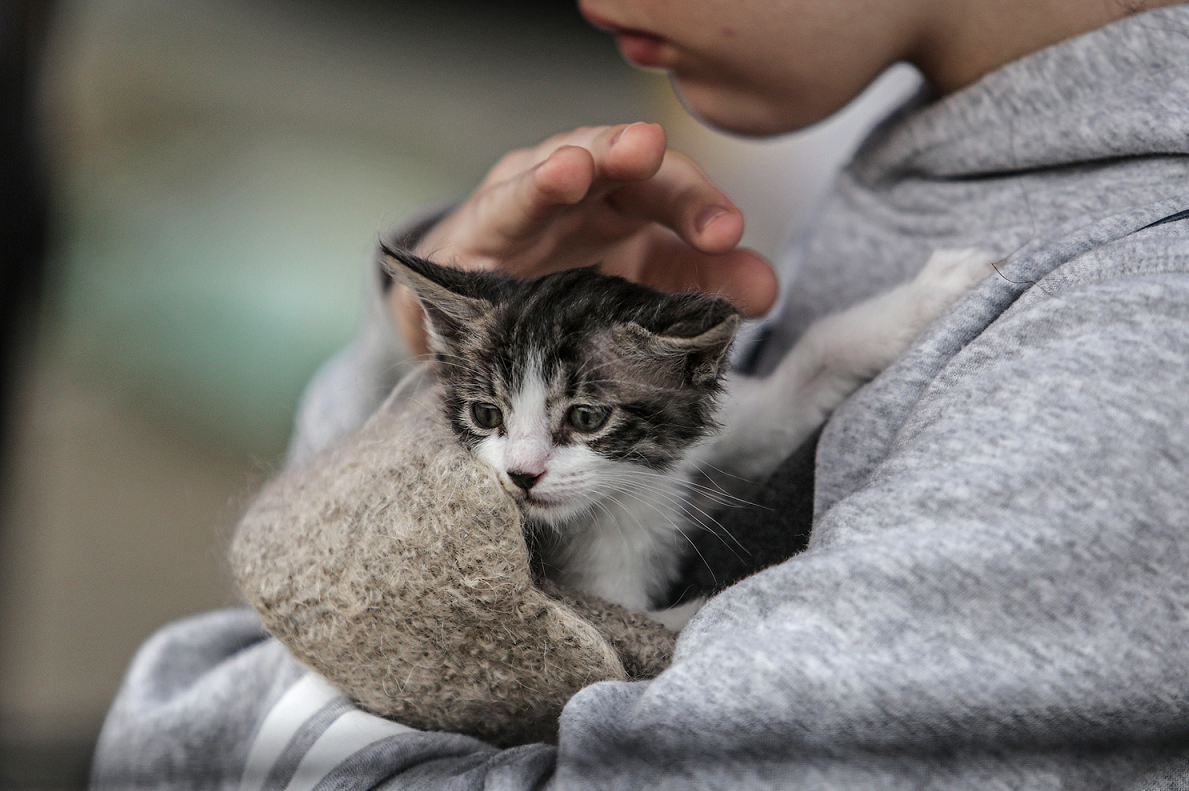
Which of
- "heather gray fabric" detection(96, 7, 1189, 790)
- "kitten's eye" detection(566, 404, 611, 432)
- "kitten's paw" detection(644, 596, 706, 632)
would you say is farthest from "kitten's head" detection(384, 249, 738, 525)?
"heather gray fabric" detection(96, 7, 1189, 790)

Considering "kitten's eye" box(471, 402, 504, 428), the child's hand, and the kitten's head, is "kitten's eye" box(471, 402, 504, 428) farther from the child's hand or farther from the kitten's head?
the child's hand

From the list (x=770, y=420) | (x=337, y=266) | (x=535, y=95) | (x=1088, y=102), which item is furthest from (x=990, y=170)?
(x=337, y=266)

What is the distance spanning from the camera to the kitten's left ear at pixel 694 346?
0.63m

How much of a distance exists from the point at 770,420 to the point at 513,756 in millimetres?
465

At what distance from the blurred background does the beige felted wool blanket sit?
6.15ft

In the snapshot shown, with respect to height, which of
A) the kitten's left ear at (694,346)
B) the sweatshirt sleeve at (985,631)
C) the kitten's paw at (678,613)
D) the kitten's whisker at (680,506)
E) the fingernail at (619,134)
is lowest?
the kitten's paw at (678,613)

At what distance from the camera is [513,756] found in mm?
509

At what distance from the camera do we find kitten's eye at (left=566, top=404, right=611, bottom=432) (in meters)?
0.73

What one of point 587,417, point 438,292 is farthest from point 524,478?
point 438,292

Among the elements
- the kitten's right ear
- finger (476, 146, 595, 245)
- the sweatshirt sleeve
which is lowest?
the sweatshirt sleeve

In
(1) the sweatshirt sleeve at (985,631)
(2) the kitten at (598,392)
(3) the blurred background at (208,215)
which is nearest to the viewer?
(1) the sweatshirt sleeve at (985,631)

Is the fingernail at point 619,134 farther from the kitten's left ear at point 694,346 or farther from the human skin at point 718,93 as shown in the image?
the kitten's left ear at point 694,346

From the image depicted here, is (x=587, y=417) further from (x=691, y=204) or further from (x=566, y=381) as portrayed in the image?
(x=691, y=204)

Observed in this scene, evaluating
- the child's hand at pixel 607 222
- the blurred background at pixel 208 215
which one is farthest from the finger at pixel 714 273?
the blurred background at pixel 208 215
